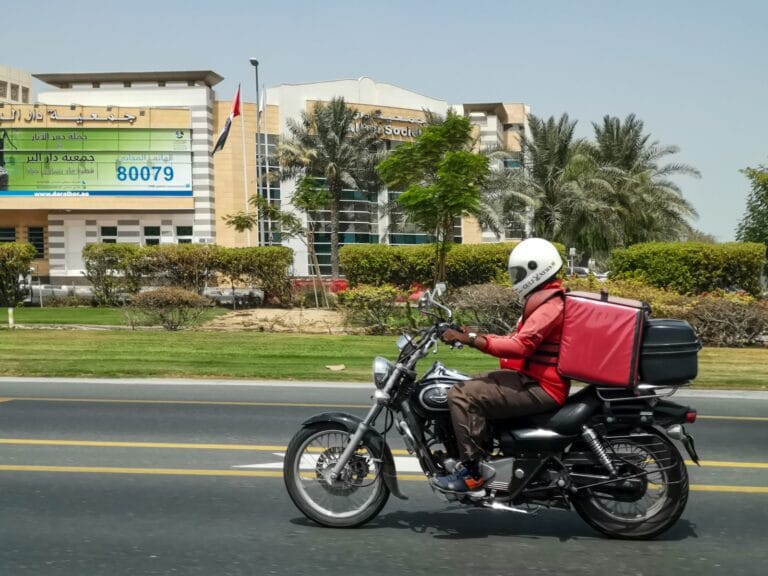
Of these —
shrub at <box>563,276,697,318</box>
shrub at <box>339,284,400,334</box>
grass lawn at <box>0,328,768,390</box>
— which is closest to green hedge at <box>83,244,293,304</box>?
grass lawn at <box>0,328,768,390</box>

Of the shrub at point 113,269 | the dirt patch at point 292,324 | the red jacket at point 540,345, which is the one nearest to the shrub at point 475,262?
the dirt patch at point 292,324

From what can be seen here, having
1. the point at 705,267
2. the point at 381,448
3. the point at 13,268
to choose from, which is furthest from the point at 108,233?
the point at 381,448

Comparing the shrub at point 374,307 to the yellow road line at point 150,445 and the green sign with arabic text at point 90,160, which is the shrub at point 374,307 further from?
the green sign with arabic text at point 90,160

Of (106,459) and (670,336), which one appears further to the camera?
(106,459)

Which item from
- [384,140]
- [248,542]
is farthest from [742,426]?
[384,140]

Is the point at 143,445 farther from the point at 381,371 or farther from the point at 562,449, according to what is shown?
the point at 562,449

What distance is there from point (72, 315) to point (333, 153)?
23.9 metres

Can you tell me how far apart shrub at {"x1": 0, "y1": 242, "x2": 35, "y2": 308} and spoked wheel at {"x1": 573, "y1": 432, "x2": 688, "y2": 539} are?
3002 centimetres

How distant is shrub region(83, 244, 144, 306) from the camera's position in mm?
32344

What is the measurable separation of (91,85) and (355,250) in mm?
36751

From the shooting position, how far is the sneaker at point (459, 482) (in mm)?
5602

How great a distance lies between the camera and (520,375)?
5.68 metres

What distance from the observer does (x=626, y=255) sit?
1008 inches

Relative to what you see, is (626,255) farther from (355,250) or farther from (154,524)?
(154,524)
